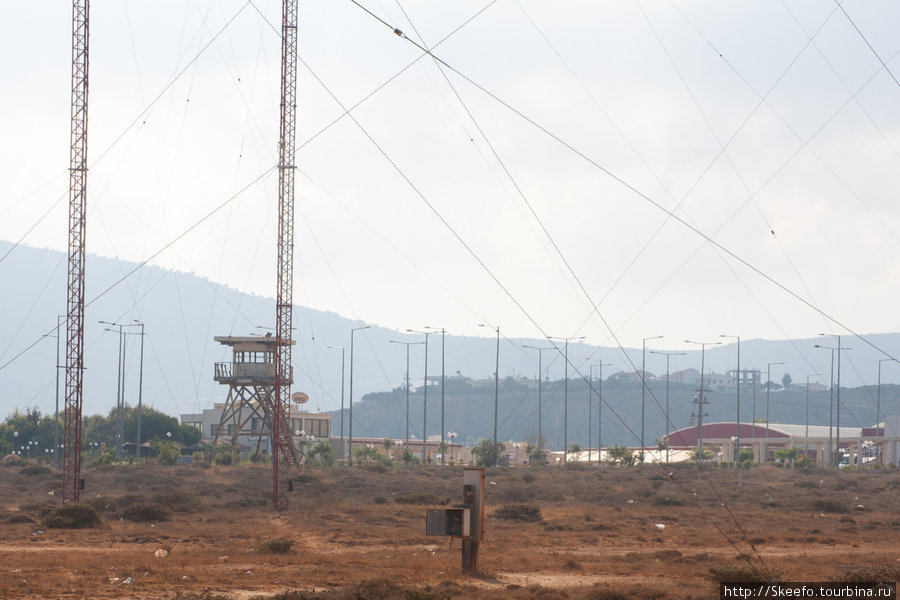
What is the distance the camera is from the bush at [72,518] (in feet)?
129

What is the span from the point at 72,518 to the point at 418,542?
1431 centimetres

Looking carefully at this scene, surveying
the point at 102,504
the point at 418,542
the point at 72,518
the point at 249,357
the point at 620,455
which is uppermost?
the point at 249,357

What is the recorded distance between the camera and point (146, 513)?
4312 centimetres

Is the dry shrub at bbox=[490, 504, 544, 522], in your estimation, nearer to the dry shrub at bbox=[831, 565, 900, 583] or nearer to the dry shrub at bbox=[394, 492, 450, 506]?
the dry shrub at bbox=[394, 492, 450, 506]

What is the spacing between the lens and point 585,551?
31.5 m

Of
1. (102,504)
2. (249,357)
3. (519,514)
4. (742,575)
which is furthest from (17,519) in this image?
(249,357)

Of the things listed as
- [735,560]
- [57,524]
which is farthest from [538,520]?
[57,524]

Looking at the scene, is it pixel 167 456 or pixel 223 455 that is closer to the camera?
pixel 167 456

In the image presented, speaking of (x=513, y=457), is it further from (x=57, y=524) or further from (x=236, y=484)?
(x=57, y=524)

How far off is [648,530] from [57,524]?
2124 centimetres

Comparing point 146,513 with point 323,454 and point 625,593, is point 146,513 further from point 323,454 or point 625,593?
point 323,454

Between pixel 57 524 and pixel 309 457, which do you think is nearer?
pixel 57 524

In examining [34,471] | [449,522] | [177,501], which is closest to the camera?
[449,522]

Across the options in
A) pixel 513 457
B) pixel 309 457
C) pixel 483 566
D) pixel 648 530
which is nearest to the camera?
pixel 483 566
